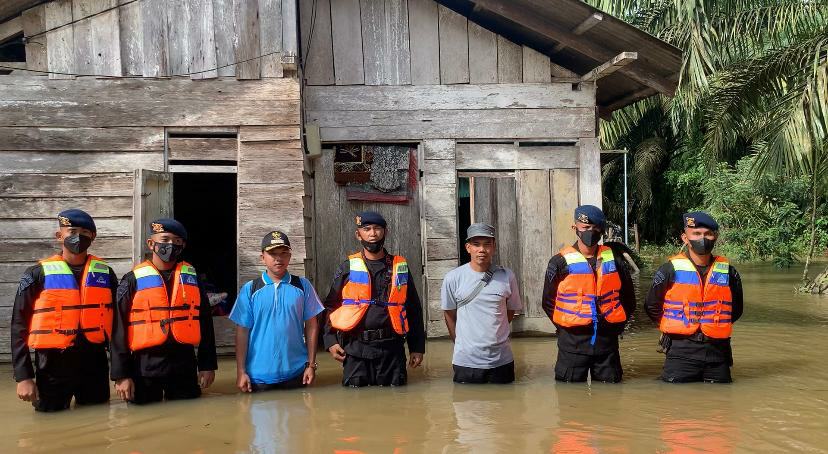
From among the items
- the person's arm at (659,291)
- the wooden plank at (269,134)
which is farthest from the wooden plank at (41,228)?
the person's arm at (659,291)

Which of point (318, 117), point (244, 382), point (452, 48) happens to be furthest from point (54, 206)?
point (452, 48)

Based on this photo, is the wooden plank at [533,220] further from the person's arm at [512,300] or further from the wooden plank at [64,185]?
the wooden plank at [64,185]

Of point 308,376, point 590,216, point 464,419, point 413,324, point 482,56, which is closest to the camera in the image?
point 464,419

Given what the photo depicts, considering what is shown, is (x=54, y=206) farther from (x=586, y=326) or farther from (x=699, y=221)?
(x=699, y=221)

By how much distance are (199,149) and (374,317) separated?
11.1ft

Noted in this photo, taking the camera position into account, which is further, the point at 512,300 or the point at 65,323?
the point at 512,300

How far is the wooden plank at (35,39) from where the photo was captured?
8.30m

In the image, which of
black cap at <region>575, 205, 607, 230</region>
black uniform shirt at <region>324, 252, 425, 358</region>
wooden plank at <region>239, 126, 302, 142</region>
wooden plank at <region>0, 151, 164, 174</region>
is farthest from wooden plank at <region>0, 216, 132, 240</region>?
black cap at <region>575, 205, 607, 230</region>

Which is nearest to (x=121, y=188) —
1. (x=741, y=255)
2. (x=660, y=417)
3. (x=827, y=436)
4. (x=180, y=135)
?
(x=180, y=135)

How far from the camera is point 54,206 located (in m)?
8.05

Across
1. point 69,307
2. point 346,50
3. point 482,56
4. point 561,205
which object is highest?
point 346,50

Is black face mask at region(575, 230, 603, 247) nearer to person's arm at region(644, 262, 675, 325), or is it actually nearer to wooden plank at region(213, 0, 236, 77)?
person's arm at region(644, 262, 675, 325)

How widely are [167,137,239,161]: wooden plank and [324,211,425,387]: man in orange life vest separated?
275 centimetres

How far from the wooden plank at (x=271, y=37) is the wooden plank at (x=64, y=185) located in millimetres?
1912
